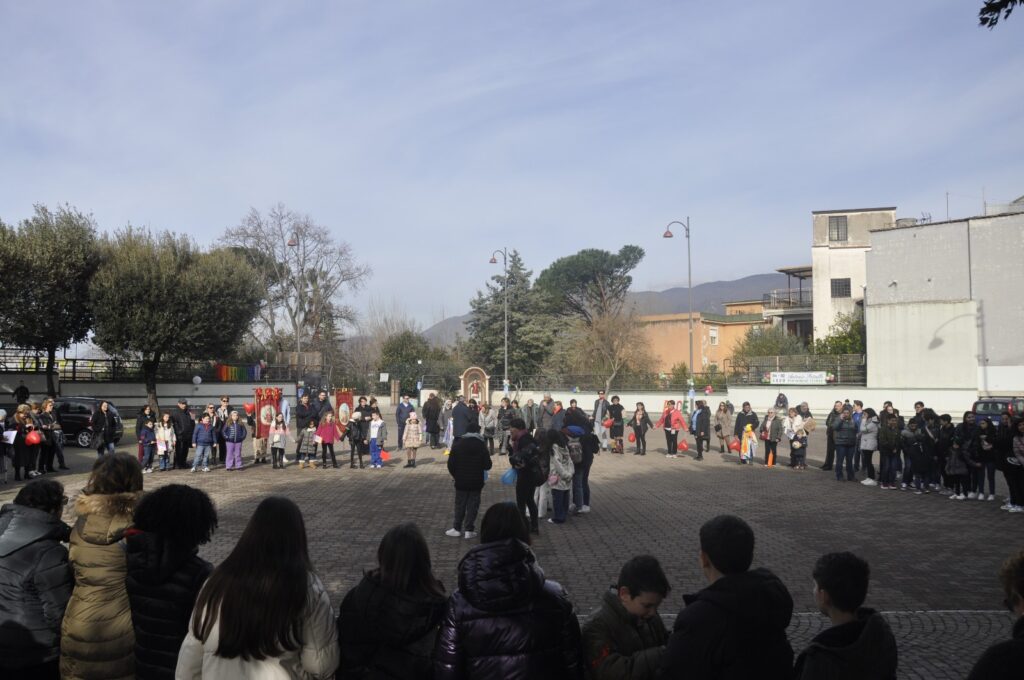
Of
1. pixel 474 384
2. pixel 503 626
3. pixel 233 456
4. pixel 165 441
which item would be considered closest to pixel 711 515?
pixel 503 626

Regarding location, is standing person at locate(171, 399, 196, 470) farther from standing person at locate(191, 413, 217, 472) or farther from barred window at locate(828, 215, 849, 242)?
barred window at locate(828, 215, 849, 242)

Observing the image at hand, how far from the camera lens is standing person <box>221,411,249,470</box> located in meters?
19.2

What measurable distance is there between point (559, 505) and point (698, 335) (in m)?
61.5

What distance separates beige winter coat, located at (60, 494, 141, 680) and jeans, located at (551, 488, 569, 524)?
8759mm

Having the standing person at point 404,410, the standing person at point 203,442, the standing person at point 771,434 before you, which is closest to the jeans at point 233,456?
the standing person at point 203,442

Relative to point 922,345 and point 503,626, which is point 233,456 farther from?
point 922,345

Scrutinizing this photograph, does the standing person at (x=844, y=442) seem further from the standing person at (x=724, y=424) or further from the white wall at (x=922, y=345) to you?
the white wall at (x=922, y=345)

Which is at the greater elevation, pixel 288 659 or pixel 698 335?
pixel 698 335

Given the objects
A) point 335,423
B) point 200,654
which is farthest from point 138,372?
point 200,654

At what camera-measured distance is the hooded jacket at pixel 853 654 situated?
3143mm

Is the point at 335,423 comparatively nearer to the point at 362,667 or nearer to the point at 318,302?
the point at 362,667

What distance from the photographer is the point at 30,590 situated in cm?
429

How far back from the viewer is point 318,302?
59500 mm

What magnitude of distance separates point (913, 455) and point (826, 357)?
87.7 feet
